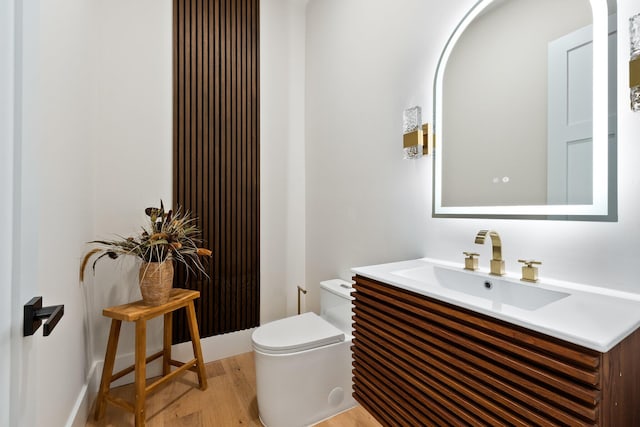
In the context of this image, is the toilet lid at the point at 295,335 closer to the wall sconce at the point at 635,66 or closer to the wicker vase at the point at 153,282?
the wicker vase at the point at 153,282

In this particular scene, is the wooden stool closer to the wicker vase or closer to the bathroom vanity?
the wicker vase

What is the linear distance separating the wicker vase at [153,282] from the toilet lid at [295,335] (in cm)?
57

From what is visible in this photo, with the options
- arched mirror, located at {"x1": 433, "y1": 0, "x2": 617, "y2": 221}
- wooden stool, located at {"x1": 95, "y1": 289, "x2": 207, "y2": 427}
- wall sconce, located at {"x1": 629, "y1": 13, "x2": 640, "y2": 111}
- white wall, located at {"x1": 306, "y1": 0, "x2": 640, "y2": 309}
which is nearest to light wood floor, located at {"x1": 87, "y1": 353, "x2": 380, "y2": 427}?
wooden stool, located at {"x1": 95, "y1": 289, "x2": 207, "y2": 427}

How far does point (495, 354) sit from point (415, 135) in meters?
1.04

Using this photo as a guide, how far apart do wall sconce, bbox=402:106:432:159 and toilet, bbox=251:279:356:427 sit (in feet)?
2.85

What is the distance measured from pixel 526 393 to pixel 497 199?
0.75 metres

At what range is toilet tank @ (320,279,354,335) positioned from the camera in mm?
1623

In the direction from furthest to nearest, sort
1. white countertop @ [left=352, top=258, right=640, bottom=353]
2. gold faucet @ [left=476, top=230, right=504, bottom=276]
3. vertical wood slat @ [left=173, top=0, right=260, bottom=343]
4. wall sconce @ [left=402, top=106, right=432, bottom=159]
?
vertical wood slat @ [left=173, top=0, right=260, bottom=343]
wall sconce @ [left=402, top=106, right=432, bottom=159]
gold faucet @ [left=476, top=230, right=504, bottom=276]
white countertop @ [left=352, top=258, right=640, bottom=353]

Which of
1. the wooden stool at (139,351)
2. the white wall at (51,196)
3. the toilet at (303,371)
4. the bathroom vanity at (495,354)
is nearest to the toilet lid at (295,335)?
the toilet at (303,371)

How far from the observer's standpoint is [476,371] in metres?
0.72

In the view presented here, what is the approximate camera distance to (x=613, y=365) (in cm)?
57

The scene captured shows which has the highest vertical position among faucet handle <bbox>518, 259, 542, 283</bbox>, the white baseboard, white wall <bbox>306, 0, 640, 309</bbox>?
white wall <bbox>306, 0, 640, 309</bbox>

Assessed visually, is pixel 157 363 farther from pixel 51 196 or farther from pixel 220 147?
pixel 220 147

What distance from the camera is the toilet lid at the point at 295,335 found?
143cm
